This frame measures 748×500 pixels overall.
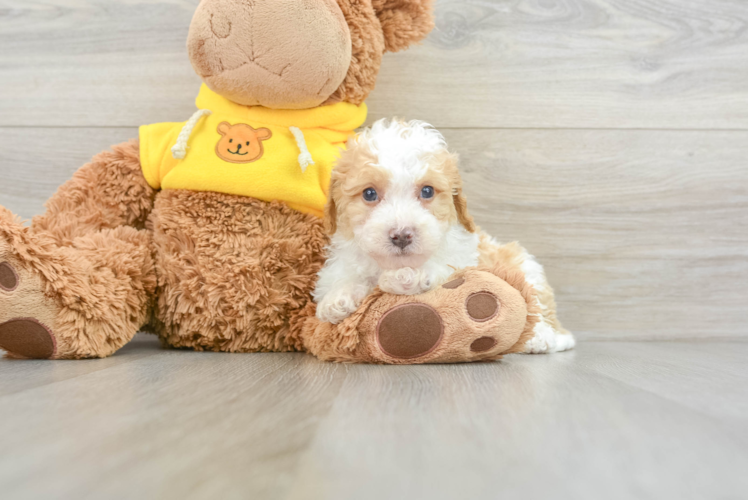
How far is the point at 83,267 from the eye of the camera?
99cm

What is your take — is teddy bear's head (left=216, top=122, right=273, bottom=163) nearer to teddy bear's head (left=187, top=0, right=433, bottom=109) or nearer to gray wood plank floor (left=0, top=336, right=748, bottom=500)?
teddy bear's head (left=187, top=0, right=433, bottom=109)

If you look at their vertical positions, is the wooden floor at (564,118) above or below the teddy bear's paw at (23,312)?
above

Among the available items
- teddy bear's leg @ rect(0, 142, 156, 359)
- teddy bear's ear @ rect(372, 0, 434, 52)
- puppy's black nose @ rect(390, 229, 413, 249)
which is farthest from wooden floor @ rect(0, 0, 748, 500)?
puppy's black nose @ rect(390, 229, 413, 249)

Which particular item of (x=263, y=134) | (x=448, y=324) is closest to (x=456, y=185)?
(x=448, y=324)

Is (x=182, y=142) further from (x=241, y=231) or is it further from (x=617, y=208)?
(x=617, y=208)

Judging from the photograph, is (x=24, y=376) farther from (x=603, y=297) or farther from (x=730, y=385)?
(x=603, y=297)

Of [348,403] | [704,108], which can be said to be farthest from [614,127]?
[348,403]

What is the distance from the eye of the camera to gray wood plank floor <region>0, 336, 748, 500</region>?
411mm

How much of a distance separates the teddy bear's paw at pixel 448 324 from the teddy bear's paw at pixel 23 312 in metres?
0.54

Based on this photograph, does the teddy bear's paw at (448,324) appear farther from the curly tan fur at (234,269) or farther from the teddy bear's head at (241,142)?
the teddy bear's head at (241,142)

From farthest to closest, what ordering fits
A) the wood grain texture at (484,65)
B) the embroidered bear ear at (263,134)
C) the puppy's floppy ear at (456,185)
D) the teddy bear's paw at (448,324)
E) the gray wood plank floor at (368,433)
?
the wood grain texture at (484,65) → the embroidered bear ear at (263,134) → the puppy's floppy ear at (456,185) → the teddy bear's paw at (448,324) → the gray wood plank floor at (368,433)

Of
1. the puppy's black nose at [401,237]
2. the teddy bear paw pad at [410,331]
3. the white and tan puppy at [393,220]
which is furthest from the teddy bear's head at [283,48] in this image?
the teddy bear paw pad at [410,331]

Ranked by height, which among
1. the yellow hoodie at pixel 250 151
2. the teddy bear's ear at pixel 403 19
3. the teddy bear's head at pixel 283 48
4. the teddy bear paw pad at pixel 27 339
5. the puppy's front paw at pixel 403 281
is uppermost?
the teddy bear's ear at pixel 403 19

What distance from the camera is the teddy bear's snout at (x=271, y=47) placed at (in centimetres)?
98
